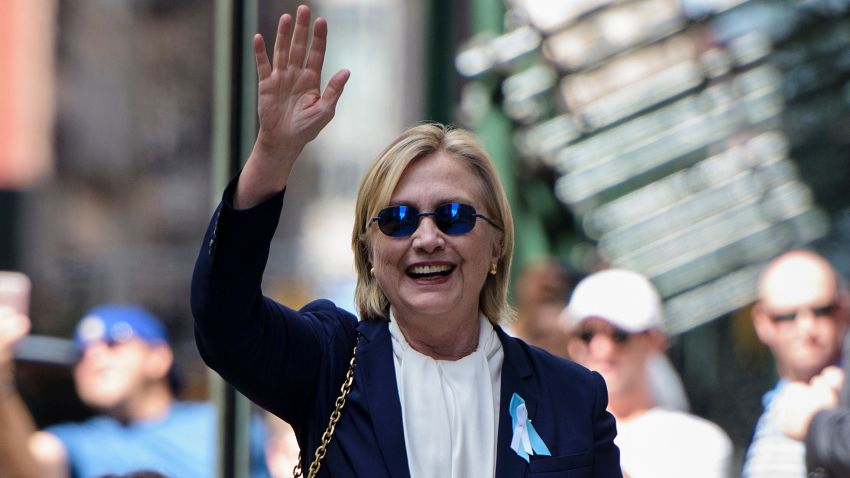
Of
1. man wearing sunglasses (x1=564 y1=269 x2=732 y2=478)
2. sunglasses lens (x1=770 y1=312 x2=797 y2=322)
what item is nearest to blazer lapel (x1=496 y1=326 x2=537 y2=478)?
man wearing sunglasses (x1=564 y1=269 x2=732 y2=478)

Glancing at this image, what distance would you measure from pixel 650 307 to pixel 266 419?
1.57 m

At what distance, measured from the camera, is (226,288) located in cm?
203

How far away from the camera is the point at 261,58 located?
2102 mm

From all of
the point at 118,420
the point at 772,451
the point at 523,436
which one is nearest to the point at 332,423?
the point at 523,436

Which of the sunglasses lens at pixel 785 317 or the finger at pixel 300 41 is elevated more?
the finger at pixel 300 41

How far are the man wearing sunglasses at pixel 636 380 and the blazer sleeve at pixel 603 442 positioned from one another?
189cm

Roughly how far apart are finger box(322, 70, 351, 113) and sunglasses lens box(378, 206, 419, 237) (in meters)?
0.21

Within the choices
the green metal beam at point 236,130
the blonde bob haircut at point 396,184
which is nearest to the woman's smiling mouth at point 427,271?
the blonde bob haircut at point 396,184

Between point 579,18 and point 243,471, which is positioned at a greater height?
point 579,18

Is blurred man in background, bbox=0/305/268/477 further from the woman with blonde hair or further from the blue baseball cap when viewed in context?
the woman with blonde hair

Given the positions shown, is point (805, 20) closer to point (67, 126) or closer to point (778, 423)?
point (778, 423)

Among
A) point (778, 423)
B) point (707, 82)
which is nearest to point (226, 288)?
point (778, 423)

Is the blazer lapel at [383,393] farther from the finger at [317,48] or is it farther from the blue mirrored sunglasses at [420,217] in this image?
the finger at [317,48]

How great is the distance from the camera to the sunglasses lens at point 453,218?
89.3 inches
